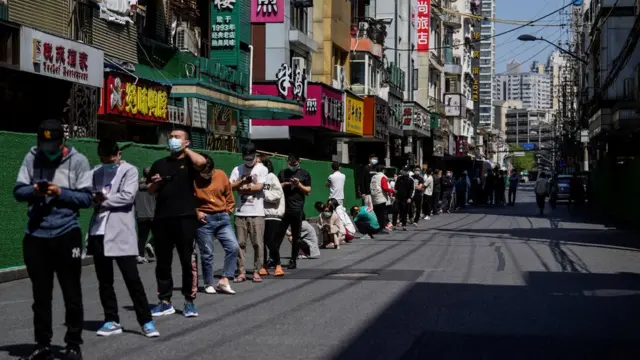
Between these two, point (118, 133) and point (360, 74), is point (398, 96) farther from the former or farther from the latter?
point (118, 133)

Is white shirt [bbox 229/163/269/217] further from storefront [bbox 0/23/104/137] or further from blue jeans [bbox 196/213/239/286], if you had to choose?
storefront [bbox 0/23/104/137]

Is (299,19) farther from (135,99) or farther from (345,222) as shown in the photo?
(345,222)

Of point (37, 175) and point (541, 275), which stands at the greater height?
point (37, 175)

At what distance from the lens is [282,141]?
41312mm

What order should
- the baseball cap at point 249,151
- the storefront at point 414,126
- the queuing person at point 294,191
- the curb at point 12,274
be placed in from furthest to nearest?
the storefront at point 414,126 < the queuing person at point 294,191 < the curb at point 12,274 < the baseball cap at point 249,151

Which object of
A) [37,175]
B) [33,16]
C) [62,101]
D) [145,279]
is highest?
[33,16]

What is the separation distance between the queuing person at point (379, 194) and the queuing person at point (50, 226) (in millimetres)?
18150

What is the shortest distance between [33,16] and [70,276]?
13.7 metres

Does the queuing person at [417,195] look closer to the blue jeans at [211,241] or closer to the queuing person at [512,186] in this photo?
the queuing person at [512,186]

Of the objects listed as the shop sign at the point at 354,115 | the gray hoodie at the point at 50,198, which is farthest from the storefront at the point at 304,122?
the gray hoodie at the point at 50,198

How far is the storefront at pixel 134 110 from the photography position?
2253 cm

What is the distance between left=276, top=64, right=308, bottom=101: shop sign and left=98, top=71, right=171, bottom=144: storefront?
7.21 meters

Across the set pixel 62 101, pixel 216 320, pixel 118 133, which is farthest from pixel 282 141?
pixel 216 320

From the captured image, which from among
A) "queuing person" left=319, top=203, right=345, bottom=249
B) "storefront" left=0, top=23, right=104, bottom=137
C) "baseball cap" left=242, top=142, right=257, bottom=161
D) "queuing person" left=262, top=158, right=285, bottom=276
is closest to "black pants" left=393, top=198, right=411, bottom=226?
"queuing person" left=319, top=203, right=345, bottom=249
